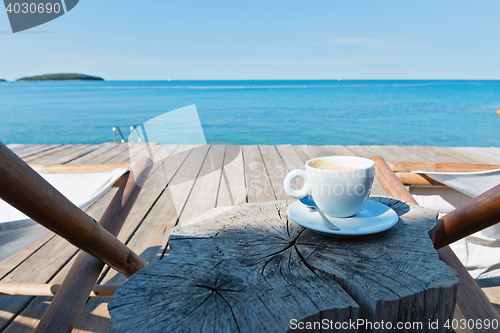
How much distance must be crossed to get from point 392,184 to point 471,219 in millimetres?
428

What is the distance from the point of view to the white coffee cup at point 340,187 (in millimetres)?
615

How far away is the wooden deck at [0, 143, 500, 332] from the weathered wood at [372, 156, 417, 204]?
0.80m

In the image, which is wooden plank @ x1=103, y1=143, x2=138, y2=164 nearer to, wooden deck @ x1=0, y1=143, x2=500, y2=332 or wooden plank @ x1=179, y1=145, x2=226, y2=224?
wooden deck @ x1=0, y1=143, x2=500, y2=332

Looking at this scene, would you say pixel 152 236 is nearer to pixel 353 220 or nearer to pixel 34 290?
pixel 34 290

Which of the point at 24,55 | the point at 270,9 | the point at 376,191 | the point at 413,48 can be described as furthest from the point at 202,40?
the point at 376,191

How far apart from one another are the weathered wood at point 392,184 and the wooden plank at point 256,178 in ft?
2.97

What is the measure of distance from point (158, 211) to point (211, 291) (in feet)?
5.51

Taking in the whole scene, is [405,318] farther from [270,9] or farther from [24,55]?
[24,55]

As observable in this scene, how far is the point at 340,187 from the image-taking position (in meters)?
Answer: 0.62

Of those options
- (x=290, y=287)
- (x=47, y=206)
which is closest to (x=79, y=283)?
(x=47, y=206)

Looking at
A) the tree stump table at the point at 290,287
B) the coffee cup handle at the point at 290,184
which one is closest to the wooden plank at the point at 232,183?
the coffee cup handle at the point at 290,184

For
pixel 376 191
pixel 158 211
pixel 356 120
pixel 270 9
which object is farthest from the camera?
pixel 270 9

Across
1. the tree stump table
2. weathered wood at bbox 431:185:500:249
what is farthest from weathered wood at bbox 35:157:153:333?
weathered wood at bbox 431:185:500:249

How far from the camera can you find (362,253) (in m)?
0.57
